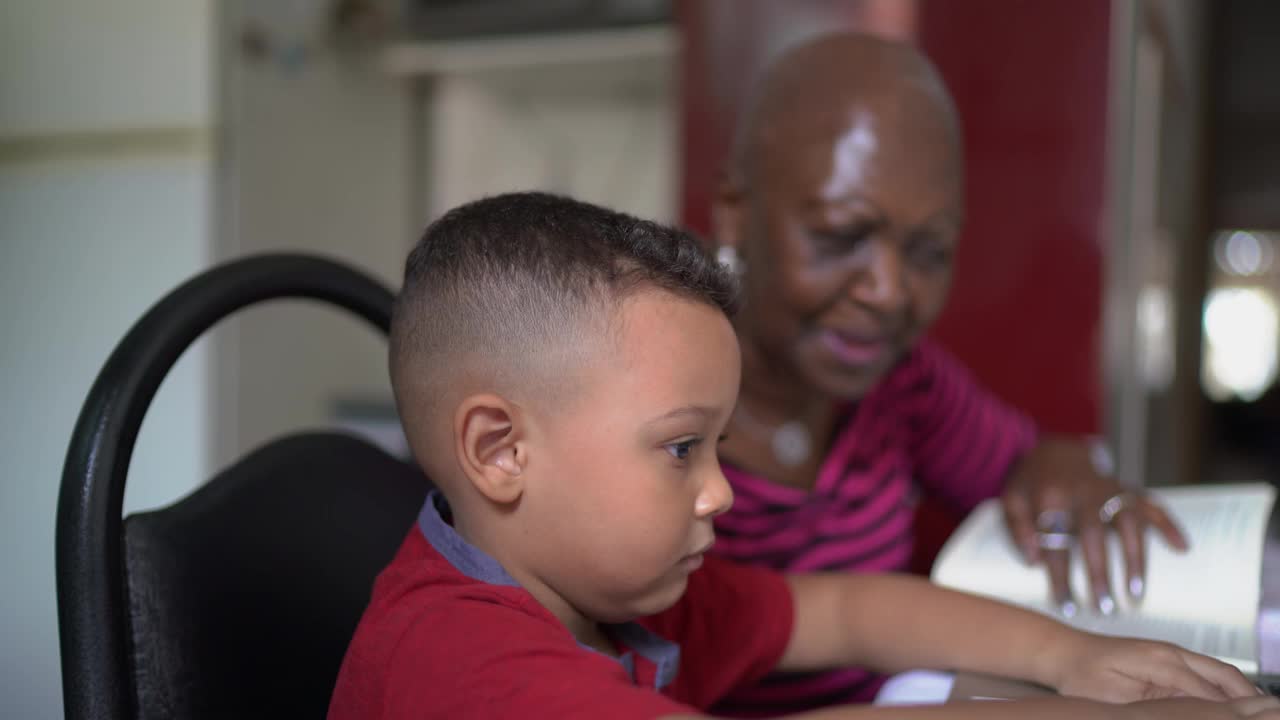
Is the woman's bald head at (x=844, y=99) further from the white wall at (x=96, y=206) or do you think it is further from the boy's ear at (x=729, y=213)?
the white wall at (x=96, y=206)

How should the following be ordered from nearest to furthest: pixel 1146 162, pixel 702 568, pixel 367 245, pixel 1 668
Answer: pixel 702 568 < pixel 1 668 < pixel 1146 162 < pixel 367 245

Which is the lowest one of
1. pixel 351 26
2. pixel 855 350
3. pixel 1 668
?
pixel 1 668

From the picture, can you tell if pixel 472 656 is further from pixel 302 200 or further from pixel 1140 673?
pixel 302 200

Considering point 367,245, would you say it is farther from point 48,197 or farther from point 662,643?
point 662,643

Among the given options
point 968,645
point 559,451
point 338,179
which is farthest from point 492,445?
point 338,179

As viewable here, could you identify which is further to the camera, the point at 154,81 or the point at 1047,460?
the point at 154,81

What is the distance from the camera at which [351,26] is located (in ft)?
8.85

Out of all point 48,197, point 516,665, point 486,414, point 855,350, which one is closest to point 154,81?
point 48,197

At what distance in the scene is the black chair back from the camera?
55 centimetres

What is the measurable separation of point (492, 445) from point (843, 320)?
0.42 meters

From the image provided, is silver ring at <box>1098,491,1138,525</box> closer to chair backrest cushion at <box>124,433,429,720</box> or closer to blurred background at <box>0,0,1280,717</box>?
chair backrest cushion at <box>124,433,429,720</box>

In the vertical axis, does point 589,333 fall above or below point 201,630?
above

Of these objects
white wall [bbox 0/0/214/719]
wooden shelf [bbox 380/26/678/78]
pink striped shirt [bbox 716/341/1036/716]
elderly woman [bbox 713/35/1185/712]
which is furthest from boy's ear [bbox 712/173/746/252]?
wooden shelf [bbox 380/26/678/78]

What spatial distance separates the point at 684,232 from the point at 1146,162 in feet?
7.42
